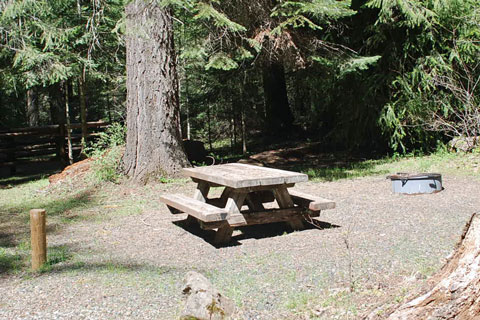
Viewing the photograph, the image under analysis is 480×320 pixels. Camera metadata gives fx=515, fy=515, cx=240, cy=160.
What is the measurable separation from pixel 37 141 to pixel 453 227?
14236mm

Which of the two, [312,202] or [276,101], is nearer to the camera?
[312,202]

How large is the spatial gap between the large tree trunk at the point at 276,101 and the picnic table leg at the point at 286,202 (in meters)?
9.88

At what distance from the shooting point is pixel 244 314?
3.85 m

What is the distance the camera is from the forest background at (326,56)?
1052 cm

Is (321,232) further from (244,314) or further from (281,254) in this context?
(244,314)

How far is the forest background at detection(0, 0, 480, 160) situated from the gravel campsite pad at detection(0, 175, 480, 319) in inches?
154

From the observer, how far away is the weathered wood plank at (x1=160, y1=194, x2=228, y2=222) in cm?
562

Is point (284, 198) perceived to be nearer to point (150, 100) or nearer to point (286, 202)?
point (286, 202)

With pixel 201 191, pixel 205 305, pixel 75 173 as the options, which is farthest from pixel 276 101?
pixel 205 305

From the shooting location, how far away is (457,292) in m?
2.62

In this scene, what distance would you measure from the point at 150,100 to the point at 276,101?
23.8ft

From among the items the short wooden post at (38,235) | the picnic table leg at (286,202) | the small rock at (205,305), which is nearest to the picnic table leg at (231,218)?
the picnic table leg at (286,202)

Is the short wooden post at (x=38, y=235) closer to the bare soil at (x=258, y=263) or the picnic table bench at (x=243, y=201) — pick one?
the bare soil at (x=258, y=263)

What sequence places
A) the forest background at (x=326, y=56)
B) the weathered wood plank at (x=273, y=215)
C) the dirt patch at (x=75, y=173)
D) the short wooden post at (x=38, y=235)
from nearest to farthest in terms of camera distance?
1. the short wooden post at (x=38, y=235)
2. the weathered wood plank at (x=273, y=215)
3. the forest background at (x=326, y=56)
4. the dirt patch at (x=75, y=173)
